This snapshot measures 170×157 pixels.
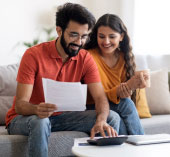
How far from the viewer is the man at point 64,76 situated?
1746 millimetres

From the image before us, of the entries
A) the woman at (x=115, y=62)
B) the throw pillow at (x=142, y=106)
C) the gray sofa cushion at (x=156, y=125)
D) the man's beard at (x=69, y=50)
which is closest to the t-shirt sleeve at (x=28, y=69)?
the man's beard at (x=69, y=50)

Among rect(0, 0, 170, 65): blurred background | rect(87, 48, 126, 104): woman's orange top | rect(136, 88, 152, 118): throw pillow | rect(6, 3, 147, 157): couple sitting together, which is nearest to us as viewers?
rect(6, 3, 147, 157): couple sitting together

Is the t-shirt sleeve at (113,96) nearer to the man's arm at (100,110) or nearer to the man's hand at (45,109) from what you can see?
the man's arm at (100,110)

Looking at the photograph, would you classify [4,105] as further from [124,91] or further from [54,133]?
[124,91]

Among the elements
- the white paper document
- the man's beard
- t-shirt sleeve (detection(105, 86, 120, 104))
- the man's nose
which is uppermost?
the man's nose

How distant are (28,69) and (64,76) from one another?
23 centimetres

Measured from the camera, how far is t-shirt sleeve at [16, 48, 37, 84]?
5.86 feet

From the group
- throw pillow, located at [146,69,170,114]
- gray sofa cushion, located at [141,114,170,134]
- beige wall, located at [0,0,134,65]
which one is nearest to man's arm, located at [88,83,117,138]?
gray sofa cushion, located at [141,114,170,134]

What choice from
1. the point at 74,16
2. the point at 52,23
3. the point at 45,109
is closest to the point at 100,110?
the point at 45,109

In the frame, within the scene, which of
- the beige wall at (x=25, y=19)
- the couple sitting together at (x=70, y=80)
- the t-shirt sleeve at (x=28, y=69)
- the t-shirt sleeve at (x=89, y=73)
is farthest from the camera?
the beige wall at (x=25, y=19)

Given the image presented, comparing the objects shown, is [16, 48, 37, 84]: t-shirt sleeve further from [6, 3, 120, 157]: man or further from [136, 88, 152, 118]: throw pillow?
[136, 88, 152, 118]: throw pillow

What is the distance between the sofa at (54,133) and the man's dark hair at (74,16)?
611 millimetres

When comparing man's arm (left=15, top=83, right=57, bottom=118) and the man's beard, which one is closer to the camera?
man's arm (left=15, top=83, right=57, bottom=118)

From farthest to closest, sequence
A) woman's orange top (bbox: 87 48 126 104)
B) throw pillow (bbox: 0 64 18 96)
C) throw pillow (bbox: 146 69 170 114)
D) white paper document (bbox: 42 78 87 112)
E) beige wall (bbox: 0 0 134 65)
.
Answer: beige wall (bbox: 0 0 134 65) < throw pillow (bbox: 146 69 170 114) < throw pillow (bbox: 0 64 18 96) < woman's orange top (bbox: 87 48 126 104) < white paper document (bbox: 42 78 87 112)
